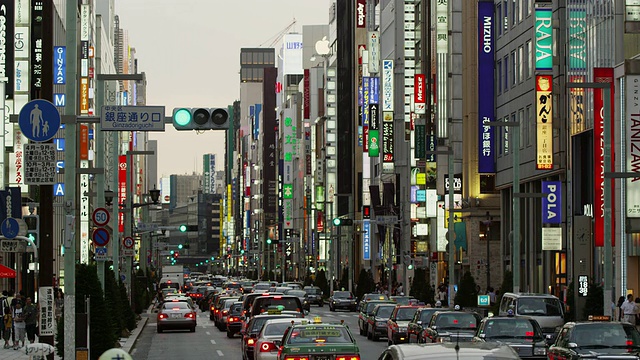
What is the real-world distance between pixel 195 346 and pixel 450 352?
31.3 m

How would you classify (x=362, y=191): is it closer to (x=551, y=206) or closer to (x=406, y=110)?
(x=406, y=110)

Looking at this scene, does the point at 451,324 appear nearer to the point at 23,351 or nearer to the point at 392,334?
the point at 392,334

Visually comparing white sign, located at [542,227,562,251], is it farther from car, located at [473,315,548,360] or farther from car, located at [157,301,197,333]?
car, located at [473,315,548,360]

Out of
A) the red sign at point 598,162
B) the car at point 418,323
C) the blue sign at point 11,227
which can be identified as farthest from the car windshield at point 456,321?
the red sign at point 598,162

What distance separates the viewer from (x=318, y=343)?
2361 cm

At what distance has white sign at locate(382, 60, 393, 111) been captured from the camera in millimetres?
113000

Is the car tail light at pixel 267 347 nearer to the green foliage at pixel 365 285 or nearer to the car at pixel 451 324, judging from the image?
the car at pixel 451 324

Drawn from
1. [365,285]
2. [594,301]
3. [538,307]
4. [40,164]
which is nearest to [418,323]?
[538,307]

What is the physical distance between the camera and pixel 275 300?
133 ft

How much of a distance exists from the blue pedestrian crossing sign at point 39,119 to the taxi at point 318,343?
5970 millimetres

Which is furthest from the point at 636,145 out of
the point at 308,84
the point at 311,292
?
the point at 308,84

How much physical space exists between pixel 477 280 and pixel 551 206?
985 inches

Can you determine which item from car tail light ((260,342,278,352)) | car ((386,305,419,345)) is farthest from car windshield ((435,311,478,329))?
car tail light ((260,342,278,352))

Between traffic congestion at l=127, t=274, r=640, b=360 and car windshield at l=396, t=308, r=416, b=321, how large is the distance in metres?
0.03
